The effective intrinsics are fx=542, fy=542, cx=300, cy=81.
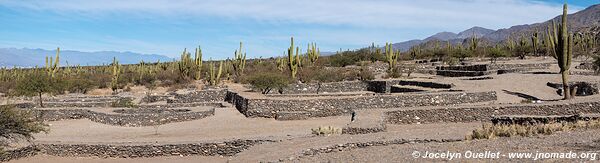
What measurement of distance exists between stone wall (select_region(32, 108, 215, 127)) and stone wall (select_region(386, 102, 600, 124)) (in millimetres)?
9889

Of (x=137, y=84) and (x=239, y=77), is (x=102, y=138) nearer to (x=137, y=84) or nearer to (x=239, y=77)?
(x=239, y=77)

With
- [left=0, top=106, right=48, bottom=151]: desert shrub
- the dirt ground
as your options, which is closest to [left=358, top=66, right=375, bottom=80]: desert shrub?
the dirt ground

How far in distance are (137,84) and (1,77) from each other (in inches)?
737

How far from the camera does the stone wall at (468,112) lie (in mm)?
20562

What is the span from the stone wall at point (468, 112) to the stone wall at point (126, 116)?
32.4ft

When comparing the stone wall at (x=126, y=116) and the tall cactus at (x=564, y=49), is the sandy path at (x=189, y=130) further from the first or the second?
the tall cactus at (x=564, y=49)

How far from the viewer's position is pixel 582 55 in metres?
57.8

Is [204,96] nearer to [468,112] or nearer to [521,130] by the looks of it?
[468,112]

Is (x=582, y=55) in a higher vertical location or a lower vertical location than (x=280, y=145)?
higher

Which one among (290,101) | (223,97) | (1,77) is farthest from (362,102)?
(1,77)

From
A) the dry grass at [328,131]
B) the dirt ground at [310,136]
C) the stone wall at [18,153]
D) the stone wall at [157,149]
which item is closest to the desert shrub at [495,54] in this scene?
the dirt ground at [310,136]

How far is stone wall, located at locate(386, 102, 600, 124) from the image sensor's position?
20.6m

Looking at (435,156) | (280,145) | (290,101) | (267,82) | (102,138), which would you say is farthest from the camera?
(267,82)

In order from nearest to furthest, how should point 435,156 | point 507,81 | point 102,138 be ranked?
1. point 435,156
2. point 102,138
3. point 507,81
